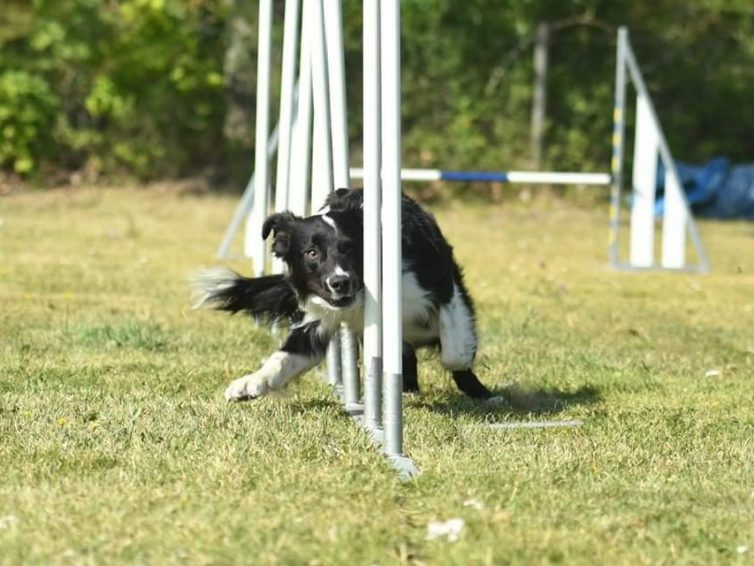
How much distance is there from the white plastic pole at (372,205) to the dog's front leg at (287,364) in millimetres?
686

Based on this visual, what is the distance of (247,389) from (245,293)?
2.57ft

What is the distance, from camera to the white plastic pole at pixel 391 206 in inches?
173

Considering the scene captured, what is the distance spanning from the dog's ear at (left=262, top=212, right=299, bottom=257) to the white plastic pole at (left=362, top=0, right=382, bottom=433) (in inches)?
36.9

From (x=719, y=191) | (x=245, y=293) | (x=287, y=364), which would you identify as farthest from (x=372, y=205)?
(x=719, y=191)

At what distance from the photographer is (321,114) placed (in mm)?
5723

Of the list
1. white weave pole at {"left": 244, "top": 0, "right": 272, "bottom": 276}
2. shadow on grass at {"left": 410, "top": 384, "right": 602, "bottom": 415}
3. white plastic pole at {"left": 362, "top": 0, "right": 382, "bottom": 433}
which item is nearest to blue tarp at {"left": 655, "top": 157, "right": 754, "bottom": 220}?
white weave pole at {"left": 244, "top": 0, "right": 272, "bottom": 276}

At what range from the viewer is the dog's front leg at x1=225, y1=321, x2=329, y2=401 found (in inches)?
215

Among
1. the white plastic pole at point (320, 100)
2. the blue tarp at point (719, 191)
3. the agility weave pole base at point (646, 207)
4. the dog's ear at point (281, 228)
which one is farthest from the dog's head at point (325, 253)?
the blue tarp at point (719, 191)

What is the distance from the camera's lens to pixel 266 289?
605 centimetres

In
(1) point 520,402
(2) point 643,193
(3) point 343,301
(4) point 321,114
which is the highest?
(4) point 321,114

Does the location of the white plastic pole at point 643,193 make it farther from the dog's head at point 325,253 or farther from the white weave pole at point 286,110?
the dog's head at point 325,253

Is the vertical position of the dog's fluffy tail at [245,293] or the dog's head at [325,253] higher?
the dog's head at [325,253]

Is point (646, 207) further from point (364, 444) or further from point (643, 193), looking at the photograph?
point (364, 444)

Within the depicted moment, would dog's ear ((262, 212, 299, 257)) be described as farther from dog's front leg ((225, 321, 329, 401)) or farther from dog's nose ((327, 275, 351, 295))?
dog's nose ((327, 275, 351, 295))
